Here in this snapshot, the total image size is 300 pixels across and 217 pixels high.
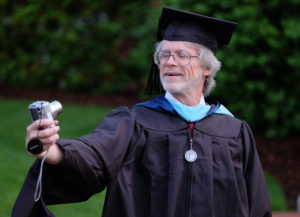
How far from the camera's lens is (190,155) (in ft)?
9.43

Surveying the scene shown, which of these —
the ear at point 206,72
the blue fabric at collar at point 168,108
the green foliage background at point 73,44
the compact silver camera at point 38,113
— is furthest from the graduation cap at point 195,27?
the green foliage background at point 73,44

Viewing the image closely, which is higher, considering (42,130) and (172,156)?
(42,130)

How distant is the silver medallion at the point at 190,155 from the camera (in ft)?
9.39

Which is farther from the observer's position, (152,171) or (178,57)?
(178,57)

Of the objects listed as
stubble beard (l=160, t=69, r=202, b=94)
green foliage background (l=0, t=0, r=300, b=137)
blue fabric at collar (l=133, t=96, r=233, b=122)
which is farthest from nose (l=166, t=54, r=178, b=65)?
green foliage background (l=0, t=0, r=300, b=137)

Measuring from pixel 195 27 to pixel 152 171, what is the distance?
1.00m

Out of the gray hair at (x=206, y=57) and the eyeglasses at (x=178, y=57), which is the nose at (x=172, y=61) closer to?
the eyeglasses at (x=178, y=57)

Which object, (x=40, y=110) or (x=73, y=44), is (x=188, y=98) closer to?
(x=40, y=110)

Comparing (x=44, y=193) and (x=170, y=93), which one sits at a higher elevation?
(x=170, y=93)

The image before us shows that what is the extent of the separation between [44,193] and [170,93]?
3.31ft

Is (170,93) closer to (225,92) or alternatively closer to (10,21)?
(225,92)

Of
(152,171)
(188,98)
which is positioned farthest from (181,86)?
(152,171)

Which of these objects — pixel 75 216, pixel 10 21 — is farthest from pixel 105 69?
pixel 75 216

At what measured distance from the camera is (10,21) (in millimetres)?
11906
